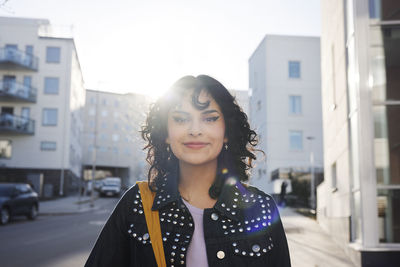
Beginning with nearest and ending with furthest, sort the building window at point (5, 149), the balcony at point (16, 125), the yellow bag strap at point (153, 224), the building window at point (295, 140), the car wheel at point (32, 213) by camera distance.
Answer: the yellow bag strap at point (153, 224) < the car wheel at point (32, 213) < the building window at point (295, 140) < the balcony at point (16, 125) < the building window at point (5, 149)

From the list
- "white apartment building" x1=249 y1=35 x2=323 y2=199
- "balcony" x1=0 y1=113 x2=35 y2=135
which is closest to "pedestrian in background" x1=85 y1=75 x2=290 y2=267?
"white apartment building" x1=249 y1=35 x2=323 y2=199

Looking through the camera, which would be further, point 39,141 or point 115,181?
point 115,181

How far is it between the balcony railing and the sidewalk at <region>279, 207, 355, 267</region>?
33582 mm

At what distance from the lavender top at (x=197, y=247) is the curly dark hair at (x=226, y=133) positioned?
0.16 m

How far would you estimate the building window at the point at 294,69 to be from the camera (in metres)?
38.9

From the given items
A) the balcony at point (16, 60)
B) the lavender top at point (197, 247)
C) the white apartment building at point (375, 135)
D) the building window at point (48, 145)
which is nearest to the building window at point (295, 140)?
the building window at point (48, 145)

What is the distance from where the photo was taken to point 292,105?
38.9m

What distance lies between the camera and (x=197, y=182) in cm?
257

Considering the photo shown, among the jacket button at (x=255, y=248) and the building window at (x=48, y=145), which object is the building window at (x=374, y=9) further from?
the building window at (x=48, y=145)

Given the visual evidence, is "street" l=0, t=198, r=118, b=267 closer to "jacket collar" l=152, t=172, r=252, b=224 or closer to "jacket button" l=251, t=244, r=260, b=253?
"jacket collar" l=152, t=172, r=252, b=224

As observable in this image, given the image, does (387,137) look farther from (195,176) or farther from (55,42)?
(55,42)

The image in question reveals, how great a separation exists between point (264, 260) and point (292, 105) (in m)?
37.3

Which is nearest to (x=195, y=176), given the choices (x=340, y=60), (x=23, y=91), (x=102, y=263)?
(x=102, y=263)

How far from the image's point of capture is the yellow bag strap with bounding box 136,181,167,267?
7.38 ft
